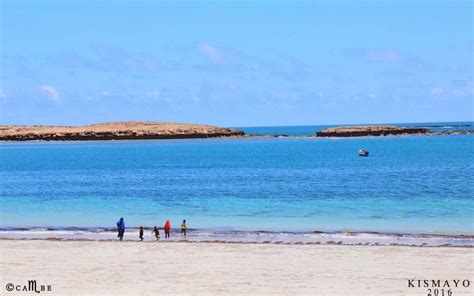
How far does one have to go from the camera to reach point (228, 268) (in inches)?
909

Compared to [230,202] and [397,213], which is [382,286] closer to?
[397,213]

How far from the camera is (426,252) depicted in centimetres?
2623

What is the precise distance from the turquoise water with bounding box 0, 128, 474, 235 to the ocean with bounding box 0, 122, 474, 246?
72 mm

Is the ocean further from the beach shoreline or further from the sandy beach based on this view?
the sandy beach

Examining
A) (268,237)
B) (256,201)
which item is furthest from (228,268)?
(256,201)

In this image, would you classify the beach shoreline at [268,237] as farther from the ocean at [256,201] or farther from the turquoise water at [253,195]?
the turquoise water at [253,195]

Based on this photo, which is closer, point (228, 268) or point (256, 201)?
point (228, 268)

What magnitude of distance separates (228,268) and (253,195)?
1253 inches

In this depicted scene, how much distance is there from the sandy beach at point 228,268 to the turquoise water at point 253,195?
8689mm

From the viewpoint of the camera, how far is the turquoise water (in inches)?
1537

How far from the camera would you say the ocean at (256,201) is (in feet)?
113

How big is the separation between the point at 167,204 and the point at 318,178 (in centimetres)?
2470

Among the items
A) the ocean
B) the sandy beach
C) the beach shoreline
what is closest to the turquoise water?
the ocean

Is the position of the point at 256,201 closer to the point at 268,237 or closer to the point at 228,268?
the point at 268,237
